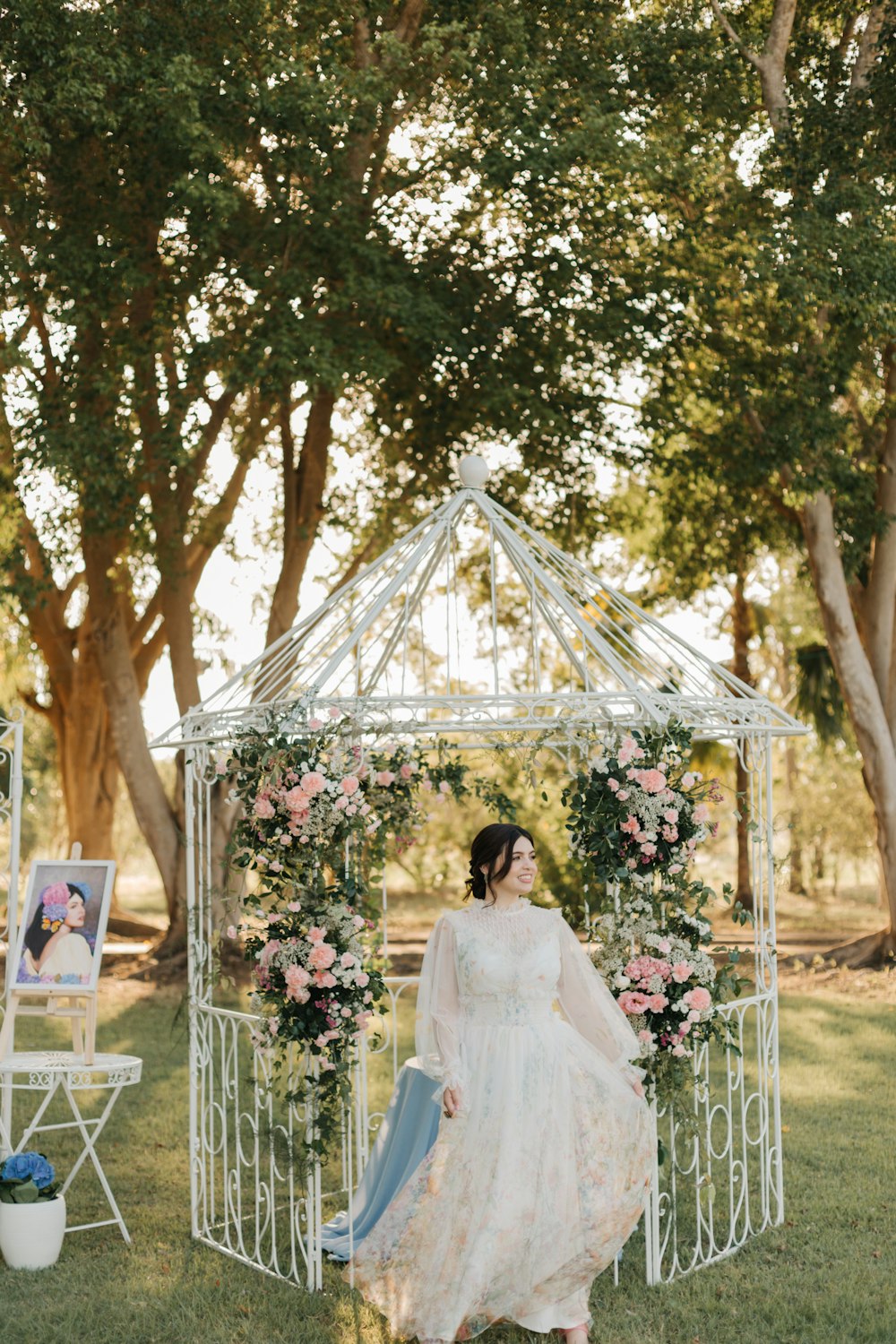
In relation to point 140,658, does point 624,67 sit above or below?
above

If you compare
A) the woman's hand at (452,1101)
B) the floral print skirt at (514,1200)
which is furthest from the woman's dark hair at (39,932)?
the woman's hand at (452,1101)

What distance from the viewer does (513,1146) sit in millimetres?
5387

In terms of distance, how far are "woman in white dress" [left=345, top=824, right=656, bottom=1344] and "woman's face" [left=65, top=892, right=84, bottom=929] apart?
76.9 inches

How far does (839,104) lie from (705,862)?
32277mm

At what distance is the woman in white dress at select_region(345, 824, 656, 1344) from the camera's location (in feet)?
17.4

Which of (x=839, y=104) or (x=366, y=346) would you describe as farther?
(x=839, y=104)

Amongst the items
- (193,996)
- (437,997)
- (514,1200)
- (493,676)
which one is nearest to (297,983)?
(437,997)

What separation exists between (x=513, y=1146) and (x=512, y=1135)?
4cm

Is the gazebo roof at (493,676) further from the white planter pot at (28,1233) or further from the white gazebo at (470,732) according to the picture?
the white planter pot at (28,1233)

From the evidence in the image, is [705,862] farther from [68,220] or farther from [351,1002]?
[351,1002]

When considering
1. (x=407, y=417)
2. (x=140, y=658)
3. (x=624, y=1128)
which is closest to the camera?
(x=624, y=1128)

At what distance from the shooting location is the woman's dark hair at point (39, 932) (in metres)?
6.79

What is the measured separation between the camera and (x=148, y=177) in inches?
458

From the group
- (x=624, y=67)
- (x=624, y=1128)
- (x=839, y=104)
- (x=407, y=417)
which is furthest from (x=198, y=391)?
(x=624, y=1128)
